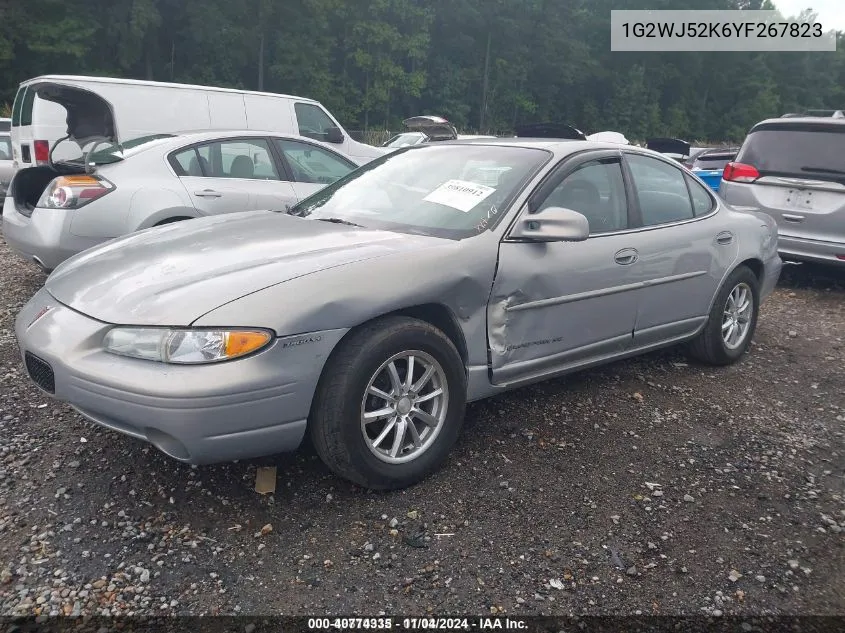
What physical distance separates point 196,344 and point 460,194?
5.20 ft

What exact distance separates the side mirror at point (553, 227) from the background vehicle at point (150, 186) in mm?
2579

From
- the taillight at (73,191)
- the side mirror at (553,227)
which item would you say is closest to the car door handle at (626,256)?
the side mirror at (553,227)

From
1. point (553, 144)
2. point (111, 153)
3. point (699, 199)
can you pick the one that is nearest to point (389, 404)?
point (553, 144)

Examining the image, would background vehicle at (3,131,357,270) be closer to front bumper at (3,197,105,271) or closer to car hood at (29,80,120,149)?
front bumper at (3,197,105,271)

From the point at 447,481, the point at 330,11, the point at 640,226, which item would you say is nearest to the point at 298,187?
the point at 640,226

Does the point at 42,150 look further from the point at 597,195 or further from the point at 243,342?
the point at 243,342

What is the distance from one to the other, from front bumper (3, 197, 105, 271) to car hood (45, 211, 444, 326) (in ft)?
5.97

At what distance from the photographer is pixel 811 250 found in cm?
669

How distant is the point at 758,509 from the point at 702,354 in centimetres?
→ 181

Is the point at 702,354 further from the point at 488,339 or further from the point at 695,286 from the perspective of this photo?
the point at 488,339

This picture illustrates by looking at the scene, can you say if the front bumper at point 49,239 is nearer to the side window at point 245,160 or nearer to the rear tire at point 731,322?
the side window at point 245,160

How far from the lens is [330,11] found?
44938 mm

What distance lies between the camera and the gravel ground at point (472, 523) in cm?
234

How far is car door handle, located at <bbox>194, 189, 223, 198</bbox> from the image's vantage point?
18.4ft
